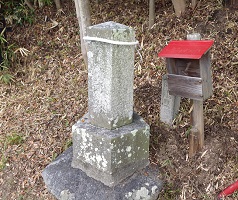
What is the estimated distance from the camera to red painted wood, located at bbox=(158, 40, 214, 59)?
2154 mm

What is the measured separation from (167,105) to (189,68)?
60 cm

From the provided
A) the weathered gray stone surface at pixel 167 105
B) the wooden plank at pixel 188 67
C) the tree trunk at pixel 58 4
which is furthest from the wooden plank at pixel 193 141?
the tree trunk at pixel 58 4

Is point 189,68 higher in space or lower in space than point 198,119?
higher

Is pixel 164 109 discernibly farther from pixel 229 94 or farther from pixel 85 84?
pixel 85 84

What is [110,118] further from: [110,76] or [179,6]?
[179,6]

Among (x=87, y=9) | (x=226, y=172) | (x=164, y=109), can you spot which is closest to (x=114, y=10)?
(x=87, y=9)

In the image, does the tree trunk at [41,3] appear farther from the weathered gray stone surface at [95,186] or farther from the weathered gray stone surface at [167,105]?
the weathered gray stone surface at [95,186]

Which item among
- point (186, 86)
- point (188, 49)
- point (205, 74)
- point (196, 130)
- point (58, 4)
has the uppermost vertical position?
point (58, 4)

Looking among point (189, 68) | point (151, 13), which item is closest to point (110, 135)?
point (189, 68)

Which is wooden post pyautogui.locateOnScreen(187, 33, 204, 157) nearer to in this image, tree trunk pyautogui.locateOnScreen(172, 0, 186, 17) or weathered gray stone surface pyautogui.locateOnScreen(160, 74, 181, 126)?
weathered gray stone surface pyautogui.locateOnScreen(160, 74, 181, 126)

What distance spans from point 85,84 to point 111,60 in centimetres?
178

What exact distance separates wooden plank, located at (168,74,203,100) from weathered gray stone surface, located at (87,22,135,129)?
40cm

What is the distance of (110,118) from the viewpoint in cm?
238

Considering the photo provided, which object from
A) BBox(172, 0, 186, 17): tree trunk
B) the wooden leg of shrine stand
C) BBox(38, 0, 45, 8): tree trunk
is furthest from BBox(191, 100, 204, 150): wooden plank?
BBox(38, 0, 45, 8): tree trunk
